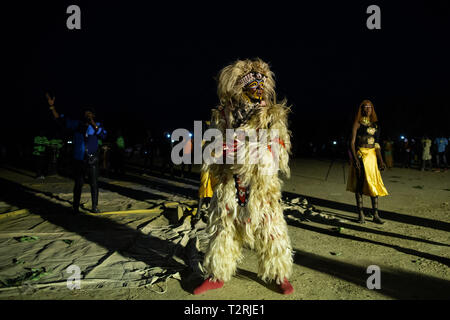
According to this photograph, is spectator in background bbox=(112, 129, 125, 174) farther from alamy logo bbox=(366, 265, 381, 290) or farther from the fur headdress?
alamy logo bbox=(366, 265, 381, 290)

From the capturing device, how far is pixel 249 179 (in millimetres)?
2703

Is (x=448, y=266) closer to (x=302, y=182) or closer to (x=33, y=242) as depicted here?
(x=33, y=242)

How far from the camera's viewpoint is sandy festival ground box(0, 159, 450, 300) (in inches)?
110

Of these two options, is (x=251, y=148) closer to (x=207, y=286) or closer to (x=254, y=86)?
(x=254, y=86)

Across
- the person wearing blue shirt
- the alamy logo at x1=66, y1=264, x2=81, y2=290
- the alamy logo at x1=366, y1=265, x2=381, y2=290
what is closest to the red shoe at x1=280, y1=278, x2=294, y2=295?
the alamy logo at x1=366, y1=265, x2=381, y2=290

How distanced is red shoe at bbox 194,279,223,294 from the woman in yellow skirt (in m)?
3.31

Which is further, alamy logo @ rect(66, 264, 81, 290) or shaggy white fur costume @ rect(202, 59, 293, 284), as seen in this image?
alamy logo @ rect(66, 264, 81, 290)

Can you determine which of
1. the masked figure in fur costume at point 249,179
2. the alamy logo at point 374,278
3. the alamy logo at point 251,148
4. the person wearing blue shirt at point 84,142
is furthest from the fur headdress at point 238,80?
the person wearing blue shirt at point 84,142

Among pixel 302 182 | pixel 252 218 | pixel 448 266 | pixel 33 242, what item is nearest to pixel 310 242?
pixel 448 266

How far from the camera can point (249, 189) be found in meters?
2.72

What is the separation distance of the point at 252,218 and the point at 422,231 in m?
3.51

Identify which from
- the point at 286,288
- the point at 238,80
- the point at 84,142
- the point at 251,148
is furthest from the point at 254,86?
the point at 84,142

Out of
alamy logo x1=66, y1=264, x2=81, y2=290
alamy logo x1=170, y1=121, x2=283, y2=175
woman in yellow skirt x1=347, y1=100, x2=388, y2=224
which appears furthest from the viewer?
woman in yellow skirt x1=347, y1=100, x2=388, y2=224

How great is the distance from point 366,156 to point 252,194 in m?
3.16
